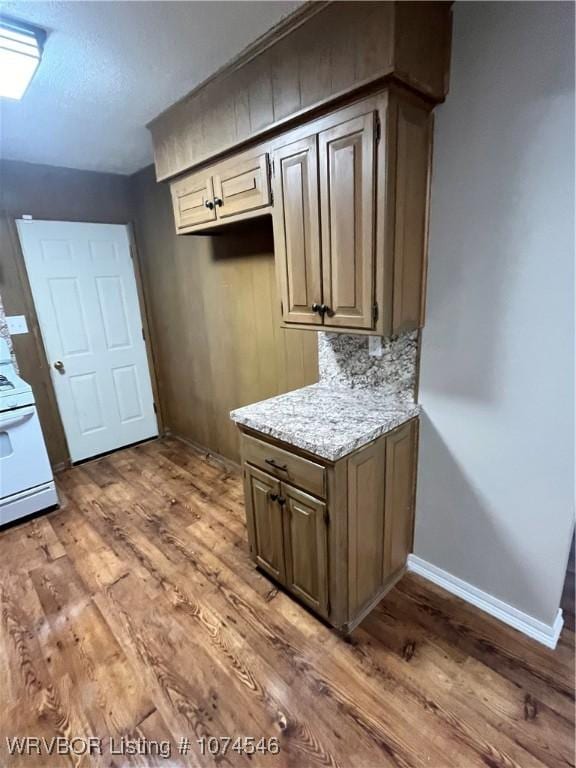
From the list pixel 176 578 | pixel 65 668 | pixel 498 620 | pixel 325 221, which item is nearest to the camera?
pixel 325 221

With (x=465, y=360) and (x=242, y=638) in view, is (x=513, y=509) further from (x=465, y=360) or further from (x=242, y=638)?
(x=242, y=638)

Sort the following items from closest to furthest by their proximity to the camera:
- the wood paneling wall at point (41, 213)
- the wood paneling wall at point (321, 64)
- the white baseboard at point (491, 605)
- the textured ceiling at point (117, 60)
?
the wood paneling wall at point (321, 64) → the textured ceiling at point (117, 60) → the white baseboard at point (491, 605) → the wood paneling wall at point (41, 213)

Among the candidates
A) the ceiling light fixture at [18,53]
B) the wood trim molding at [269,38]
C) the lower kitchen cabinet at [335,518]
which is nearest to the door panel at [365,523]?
the lower kitchen cabinet at [335,518]

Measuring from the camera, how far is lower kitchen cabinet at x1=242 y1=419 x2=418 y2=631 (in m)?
1.53

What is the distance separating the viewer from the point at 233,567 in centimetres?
214

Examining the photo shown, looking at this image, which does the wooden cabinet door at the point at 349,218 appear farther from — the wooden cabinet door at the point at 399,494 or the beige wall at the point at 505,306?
the wooden cabinet door at the point at 399,494

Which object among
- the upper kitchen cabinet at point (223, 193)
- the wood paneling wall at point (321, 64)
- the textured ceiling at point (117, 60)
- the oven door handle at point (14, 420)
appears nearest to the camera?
the wood paneling wall at point (321, 64)

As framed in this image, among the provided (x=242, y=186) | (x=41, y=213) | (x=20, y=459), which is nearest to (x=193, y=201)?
(x=242, y=186)

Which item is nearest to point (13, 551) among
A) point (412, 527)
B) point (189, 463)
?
point (189, 463)

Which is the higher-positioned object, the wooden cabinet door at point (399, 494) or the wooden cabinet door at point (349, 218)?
the wooden cabinet door at point (349, 218)

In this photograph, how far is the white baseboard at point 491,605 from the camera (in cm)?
161

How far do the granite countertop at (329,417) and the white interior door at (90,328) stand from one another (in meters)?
2.26

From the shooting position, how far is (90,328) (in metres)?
3.38

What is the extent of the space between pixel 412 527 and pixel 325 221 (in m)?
1.59
